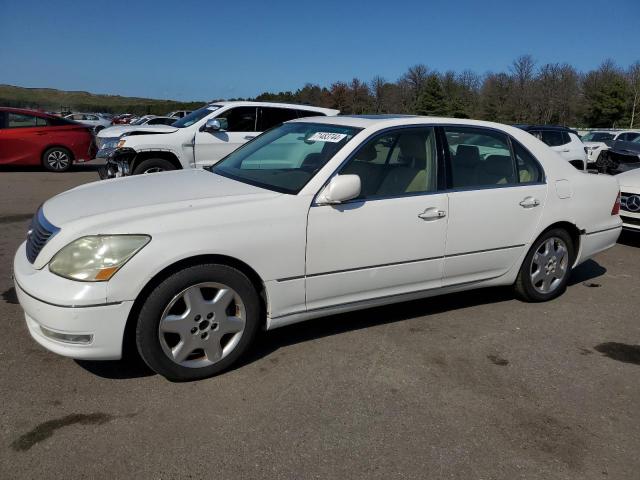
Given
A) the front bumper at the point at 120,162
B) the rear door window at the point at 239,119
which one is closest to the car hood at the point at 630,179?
the rear door window at the point at 239,119

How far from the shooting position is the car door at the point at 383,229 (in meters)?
3.48

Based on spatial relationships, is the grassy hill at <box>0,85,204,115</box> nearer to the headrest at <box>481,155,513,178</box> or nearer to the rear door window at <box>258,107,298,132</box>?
the rear door window at <box>258,107,298,132</box>

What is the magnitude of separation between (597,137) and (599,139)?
30 centimetres

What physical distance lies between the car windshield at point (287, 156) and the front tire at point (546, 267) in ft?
6.38

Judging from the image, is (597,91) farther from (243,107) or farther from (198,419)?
(198,419)

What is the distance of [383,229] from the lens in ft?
11.9

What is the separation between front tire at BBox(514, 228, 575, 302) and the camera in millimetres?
4574

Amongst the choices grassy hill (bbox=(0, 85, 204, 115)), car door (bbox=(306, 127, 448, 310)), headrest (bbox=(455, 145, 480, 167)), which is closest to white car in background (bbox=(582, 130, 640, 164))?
headrest (bbox=(455, 145, 480, 167))

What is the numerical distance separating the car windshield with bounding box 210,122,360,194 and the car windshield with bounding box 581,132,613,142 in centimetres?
2014

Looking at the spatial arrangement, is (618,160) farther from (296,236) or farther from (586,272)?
→ (296,236)

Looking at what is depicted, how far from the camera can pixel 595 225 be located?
191 inches

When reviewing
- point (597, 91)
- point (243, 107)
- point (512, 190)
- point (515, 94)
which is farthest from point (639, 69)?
point (512, 190)

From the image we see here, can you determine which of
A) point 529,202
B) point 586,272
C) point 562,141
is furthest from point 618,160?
point 529,202

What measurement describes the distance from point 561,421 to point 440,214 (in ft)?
5.11
